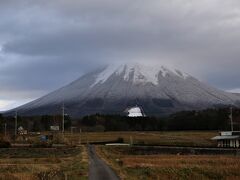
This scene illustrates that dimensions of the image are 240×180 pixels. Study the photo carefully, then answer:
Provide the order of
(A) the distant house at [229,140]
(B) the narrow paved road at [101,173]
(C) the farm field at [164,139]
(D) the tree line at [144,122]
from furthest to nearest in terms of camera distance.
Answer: (D) the tree line at [144,122]
(C) the farm field at [164,139]
(A) the distant house at [229,140]
(B) the narrow paved road at [101,173]

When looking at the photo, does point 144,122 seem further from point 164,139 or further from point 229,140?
point 229,140

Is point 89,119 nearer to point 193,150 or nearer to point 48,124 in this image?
point 48,124

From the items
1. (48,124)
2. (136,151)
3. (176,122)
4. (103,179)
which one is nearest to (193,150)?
(136,151)

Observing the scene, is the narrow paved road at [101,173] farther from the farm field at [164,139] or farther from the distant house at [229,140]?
the distant house at [229,140]

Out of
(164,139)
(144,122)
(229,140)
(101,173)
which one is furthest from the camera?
(144,122)

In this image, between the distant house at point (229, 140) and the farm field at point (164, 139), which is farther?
the farm field at point (164, 139)

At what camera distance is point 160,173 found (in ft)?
113

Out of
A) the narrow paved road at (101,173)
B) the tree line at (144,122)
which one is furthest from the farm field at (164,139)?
the narrow paved road at (101,173)

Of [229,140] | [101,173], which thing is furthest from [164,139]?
[101,173]

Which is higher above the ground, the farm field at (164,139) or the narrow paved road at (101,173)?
the farm field at (164,139)

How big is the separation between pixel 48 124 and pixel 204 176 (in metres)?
147

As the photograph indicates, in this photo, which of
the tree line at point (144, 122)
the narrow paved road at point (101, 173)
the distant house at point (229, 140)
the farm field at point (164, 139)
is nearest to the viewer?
the narrow paved road at point (101, 173)

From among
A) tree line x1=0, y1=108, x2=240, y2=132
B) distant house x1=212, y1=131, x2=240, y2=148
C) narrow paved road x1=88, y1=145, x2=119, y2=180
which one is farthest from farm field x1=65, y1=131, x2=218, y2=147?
narrow paved road x1=88, y1=145, x2=119, y2=180

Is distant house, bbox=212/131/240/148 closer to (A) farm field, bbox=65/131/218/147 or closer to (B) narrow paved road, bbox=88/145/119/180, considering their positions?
(A) farm field, bbox=65/131/218/147
